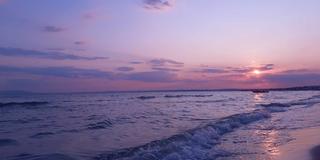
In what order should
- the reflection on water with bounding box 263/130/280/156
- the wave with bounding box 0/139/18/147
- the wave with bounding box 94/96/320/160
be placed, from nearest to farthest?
1. the wave with bounding box 94/96/320/160
2. the reflection on water with bounding box 263/130/280/156
3. the wave with bounding box 0/139/18/147

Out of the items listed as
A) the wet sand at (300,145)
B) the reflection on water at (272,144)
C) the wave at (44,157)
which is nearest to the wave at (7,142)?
the wave at (44,157)

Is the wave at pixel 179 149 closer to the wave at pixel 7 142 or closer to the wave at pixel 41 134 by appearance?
the wave at pixel 7 142

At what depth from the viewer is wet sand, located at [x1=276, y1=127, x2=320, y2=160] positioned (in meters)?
12.2

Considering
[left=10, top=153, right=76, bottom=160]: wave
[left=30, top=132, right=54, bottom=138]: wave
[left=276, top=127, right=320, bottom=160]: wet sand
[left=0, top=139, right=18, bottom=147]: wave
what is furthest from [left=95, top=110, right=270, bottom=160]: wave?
[left=30, top=132, right=54, bottom=138]: wave

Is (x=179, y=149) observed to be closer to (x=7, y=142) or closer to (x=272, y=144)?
(x=272, y=144)

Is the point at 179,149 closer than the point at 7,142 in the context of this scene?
Yes

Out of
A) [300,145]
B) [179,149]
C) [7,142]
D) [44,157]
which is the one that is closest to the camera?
[44,157]

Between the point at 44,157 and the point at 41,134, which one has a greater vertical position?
the point at 41,134

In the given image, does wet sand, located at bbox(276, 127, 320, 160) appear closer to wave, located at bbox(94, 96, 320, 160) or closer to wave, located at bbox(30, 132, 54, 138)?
wave, located at bbox(94, 96, 320, 160)

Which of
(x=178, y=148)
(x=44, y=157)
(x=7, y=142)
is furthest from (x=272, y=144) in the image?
(x=7, y=142)

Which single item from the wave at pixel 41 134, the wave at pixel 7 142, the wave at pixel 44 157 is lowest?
the wave at pixel 44 157

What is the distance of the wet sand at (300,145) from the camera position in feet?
40.1

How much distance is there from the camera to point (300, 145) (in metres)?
14.3

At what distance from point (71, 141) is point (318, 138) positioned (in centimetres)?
1025
